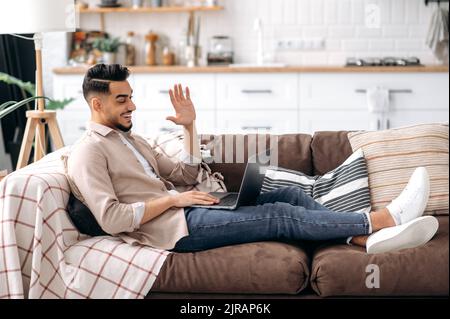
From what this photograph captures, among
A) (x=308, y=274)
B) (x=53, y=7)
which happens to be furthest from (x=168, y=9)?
(x=308, y=274)

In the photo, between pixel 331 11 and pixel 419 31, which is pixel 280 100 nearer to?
pixel 331 11

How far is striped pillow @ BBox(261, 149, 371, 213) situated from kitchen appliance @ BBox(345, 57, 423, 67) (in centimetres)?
221

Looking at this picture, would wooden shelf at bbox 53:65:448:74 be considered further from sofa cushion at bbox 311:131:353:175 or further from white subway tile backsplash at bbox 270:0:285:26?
sofa cushion at bbox 311:131:353:175

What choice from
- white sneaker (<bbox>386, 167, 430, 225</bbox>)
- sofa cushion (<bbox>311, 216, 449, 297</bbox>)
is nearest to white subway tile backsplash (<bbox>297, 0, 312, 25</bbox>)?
white sneaker (<bbox>386, 167, 430, 225</bbox>)

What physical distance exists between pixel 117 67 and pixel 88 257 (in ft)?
2.05

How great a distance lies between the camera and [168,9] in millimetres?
5242

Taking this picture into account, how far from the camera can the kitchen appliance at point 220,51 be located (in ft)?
17.4

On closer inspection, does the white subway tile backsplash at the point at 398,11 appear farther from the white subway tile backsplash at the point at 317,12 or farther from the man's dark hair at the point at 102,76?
the man's dark hair at the point at 102,76

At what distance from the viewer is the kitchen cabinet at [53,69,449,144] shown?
4867 millimetres

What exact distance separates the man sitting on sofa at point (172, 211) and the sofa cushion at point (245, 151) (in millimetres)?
425

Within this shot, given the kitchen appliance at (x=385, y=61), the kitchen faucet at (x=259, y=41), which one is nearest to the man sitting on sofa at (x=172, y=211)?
the kitchen appliance at (x=385, y=61)

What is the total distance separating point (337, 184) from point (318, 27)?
2.66m

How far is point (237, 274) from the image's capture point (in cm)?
236
